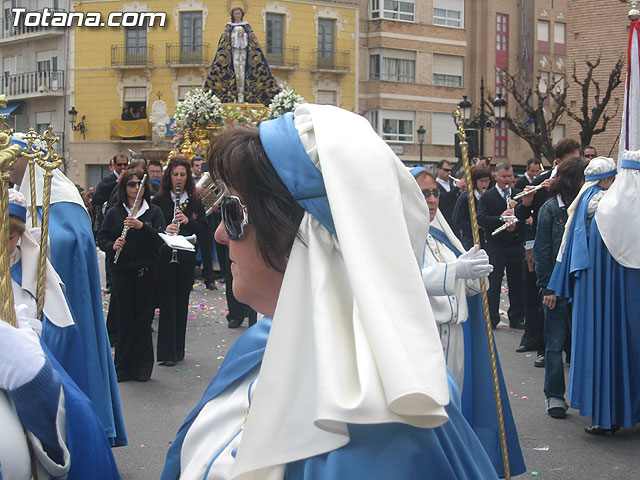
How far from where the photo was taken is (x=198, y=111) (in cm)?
1416

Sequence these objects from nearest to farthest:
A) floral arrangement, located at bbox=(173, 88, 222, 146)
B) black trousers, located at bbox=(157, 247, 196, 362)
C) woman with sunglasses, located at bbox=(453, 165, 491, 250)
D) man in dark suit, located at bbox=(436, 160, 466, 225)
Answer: black trousers, located at bbox=(157, 247, 196, 362), woman with sunglasses, located at bbox=(453, 165, 491, 250), man in dark suit, located at bbox=(436, 160, 466, 225), floral arrangement, located at bbox=(173, 88, 222, 146)

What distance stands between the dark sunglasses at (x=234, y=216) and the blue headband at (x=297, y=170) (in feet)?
0.50

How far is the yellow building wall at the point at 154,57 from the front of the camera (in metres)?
39.5

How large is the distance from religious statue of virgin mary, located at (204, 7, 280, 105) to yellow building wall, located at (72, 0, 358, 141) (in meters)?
24.1

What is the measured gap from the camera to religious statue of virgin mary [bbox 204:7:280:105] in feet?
51.6

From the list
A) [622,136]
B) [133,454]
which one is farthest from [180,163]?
[622,136]

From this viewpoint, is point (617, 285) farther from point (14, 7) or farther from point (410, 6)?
point (14, 7)

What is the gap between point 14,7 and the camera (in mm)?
43375

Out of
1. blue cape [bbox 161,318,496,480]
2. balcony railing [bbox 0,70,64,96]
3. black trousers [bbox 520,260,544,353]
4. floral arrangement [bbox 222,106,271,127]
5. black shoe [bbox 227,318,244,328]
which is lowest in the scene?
black shoe [bbox 227,318,244,328]

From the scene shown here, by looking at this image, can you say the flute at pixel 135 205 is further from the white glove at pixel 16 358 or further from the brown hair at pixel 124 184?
the white glove at pixel 16 358

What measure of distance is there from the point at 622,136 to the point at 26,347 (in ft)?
15.6

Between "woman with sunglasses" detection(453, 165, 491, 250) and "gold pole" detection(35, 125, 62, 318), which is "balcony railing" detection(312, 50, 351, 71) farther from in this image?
"gold pole" detection(35, 125, 62, 318)

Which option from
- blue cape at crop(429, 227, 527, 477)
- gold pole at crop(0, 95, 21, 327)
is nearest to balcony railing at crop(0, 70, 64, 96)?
blue cape at crop(429, 227, 527, 477)

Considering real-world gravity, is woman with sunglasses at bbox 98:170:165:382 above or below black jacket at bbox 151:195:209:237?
below
